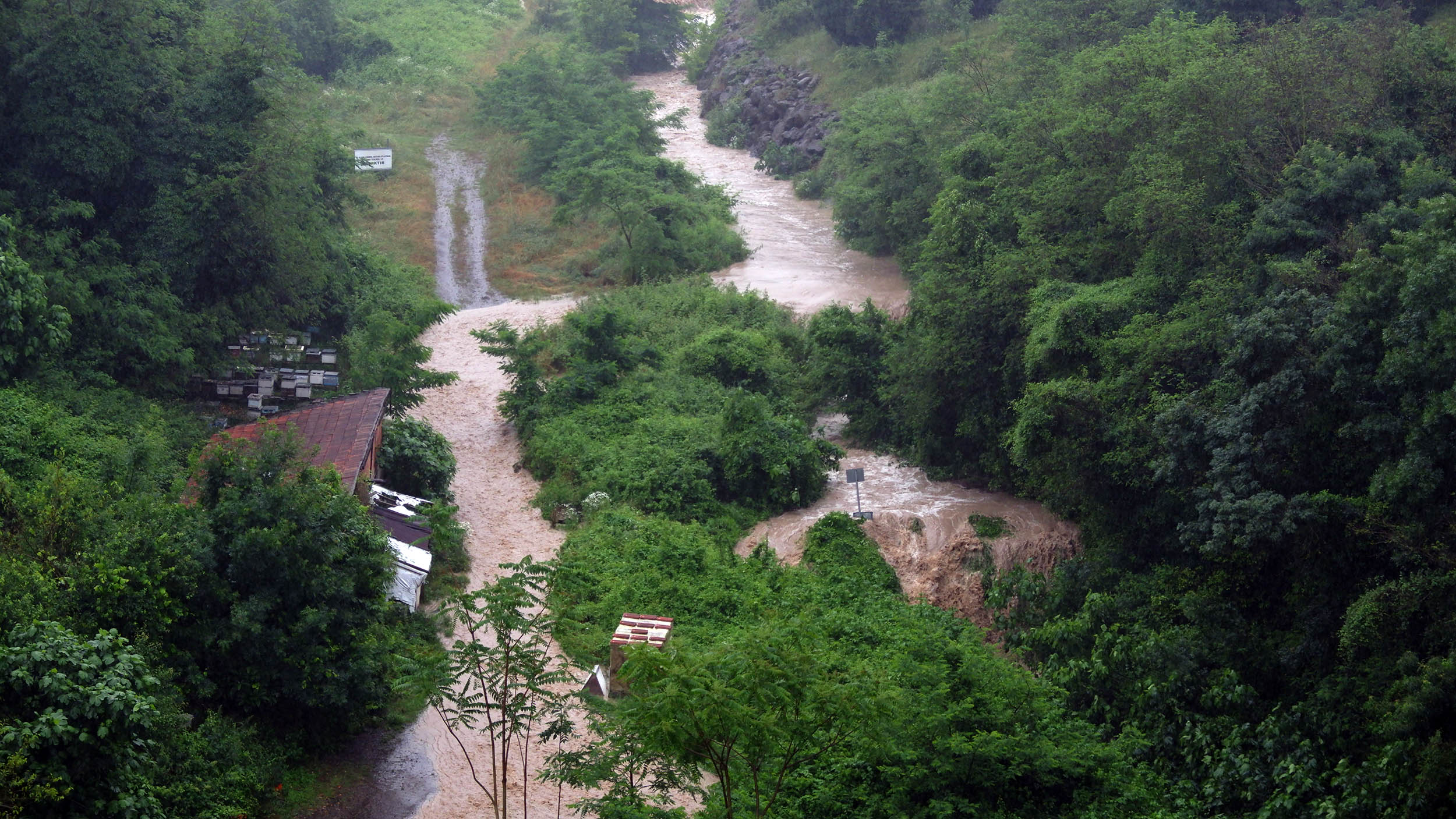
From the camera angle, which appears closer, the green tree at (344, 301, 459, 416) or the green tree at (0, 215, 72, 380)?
the green tree at (0, 215, 72, 380)

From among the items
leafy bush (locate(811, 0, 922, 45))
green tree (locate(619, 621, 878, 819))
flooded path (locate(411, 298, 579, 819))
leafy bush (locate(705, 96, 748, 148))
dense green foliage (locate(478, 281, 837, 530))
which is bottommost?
flooded path (locate(411, 298, 579, 819))

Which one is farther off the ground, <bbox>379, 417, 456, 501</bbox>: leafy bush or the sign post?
the sign post

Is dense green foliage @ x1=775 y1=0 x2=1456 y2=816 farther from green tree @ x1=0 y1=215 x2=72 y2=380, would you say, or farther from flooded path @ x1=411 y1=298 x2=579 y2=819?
green tree @ x1=0 y1=215 x2=72 y2=380

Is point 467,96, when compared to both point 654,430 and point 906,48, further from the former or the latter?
point 654,430

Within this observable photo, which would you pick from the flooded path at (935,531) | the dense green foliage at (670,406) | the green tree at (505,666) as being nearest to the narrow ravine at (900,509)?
the flooded path at (935,531)

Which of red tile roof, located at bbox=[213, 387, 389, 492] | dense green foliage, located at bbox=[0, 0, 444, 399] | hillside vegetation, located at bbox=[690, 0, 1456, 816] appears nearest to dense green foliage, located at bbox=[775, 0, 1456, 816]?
hillside vegetation, located at bbox=[690, 0, 1456, 816]

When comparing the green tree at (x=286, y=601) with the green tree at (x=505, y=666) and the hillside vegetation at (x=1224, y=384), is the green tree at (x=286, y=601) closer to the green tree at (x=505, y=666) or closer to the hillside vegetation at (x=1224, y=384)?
the green tree at (x=505, y=666)

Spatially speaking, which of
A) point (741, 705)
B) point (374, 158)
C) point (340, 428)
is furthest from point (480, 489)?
point (374, 158)
